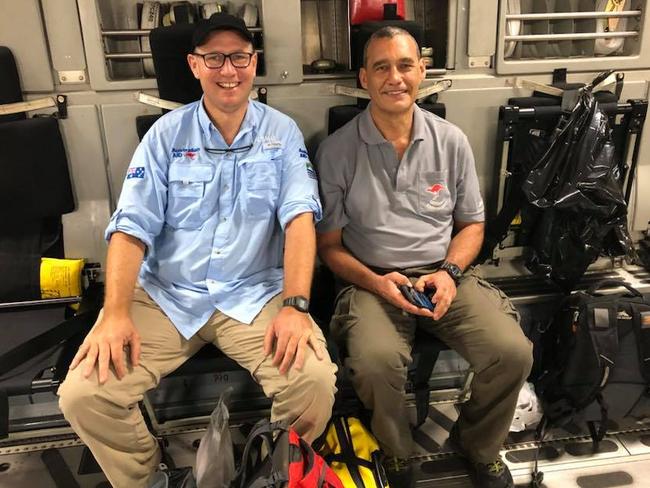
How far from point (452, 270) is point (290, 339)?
68 centimetres

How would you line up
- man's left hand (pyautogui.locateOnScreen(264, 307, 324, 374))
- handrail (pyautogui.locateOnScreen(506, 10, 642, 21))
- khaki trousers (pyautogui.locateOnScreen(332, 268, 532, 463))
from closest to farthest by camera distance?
1. man's left hand (pyautogui.locateOnScreen(264, 307, 324, 374))
2. khaki trousers (pyautogui.locateOnScreen(332, 268, 532, 463))
3. handrail (pyautogui.locateOnScreen(506, 10, 642, 21))

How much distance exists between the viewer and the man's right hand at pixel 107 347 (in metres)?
1.67

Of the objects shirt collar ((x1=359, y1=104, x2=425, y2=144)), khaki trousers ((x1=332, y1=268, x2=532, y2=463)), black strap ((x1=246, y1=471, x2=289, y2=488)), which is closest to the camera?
black strap ((x1=246, y1=471, x2=289, y2=488))

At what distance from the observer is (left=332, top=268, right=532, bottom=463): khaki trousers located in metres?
1.87

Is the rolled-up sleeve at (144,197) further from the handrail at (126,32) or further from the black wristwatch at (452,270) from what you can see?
the black wristwatch at (452,270)

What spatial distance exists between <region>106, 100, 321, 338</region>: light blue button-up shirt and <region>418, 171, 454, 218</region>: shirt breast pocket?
1.37 feet

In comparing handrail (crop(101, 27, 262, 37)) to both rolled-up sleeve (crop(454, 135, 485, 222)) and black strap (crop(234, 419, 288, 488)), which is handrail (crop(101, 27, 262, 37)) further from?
black strap (crop(234, 419, 288, 488))

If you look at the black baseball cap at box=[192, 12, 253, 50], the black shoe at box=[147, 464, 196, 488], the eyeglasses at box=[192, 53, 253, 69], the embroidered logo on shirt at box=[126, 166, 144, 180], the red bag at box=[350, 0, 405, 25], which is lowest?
the black shoe at box=[147, 464, 196, 488]

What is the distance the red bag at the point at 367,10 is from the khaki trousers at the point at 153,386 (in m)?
1.22

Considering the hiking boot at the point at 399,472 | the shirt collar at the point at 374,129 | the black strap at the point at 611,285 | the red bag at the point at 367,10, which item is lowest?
the hiking boot at the point at 399,472

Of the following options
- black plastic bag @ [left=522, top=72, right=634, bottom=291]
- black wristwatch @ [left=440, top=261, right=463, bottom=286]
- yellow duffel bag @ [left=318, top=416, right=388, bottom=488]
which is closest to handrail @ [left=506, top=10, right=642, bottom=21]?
black plastic bag @ [left=522, top=72, right=634, bottom=291]

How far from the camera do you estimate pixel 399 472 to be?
199 centimetres

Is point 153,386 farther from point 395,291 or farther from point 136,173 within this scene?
point 395,291

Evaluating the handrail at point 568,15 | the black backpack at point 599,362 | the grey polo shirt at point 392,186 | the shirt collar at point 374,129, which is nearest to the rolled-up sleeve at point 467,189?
the grey polo shirt at point 392,186
